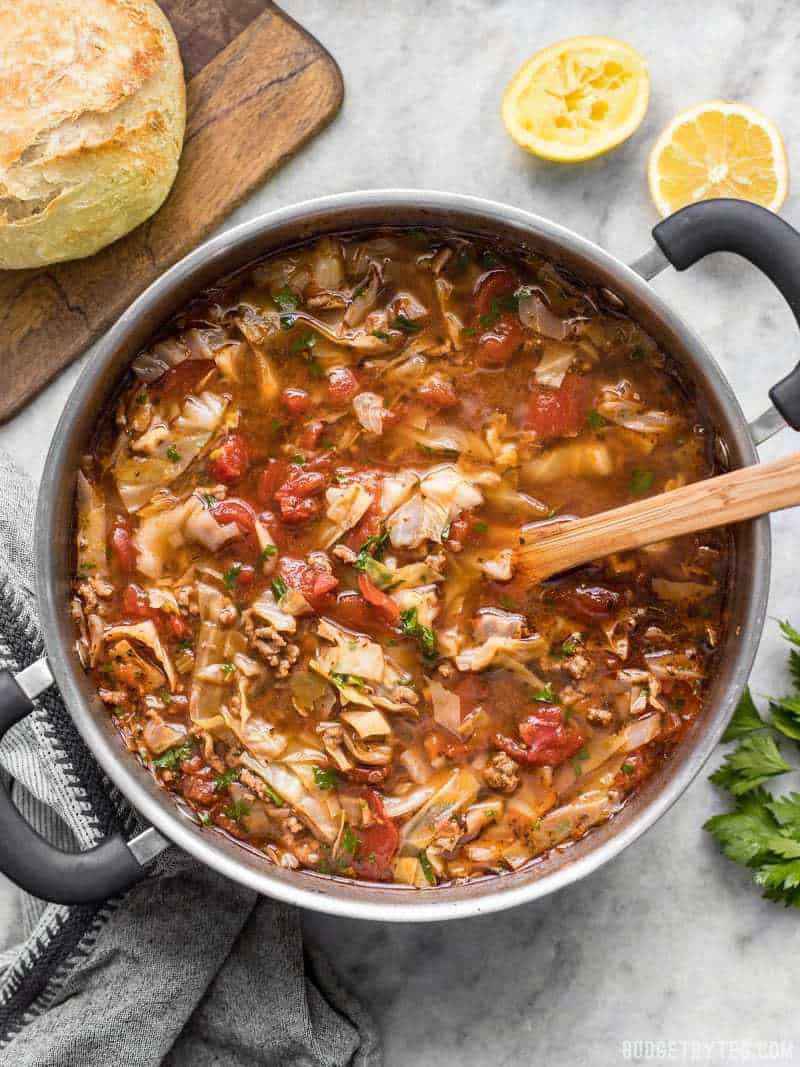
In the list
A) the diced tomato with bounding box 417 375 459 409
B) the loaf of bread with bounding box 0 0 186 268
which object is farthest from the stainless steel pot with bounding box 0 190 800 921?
the loaf of bread with bounding box 0 0 186 268

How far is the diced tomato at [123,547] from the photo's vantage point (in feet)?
11.3

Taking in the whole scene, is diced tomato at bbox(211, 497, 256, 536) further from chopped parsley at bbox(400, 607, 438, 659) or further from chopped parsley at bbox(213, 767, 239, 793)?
chopped parsley at bbox(213, 767, 239, 793)

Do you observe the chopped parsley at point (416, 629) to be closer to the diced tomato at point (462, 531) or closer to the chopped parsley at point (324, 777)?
the diced tomato at point (462, 531)

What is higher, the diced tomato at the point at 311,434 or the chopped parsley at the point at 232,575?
the diced tomato at the point at 311,434

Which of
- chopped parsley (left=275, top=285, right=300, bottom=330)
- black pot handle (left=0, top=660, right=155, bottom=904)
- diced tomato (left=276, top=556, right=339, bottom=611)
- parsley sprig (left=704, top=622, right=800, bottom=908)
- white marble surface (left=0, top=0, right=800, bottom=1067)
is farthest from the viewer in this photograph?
white marble surface (left=0, top=0, right=800, bottom=1067)

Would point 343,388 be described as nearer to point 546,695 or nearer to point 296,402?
point 296,402

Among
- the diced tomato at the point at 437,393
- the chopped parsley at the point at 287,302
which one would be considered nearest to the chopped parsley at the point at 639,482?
the diced tomato at the point at 437,393

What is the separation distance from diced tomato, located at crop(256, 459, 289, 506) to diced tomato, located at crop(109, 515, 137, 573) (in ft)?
1.45

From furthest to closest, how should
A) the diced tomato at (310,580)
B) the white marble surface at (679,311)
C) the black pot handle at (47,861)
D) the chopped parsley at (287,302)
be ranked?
the white marble surface at (679,311) < the chopped parsley at (287,302) < the diced tomato at (310,580) < the black pot handle at (47,861)

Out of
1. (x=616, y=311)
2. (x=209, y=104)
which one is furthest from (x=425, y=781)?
Answer: (x=209, y=104)

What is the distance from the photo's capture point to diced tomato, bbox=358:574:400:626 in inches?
133

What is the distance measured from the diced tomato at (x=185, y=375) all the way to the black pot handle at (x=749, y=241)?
57.7 inches

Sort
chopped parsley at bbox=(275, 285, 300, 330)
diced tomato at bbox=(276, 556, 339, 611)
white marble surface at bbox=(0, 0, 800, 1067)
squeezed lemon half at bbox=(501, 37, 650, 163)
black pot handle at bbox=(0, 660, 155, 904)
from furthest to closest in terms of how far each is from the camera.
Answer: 1. white marble surface at bbox=(0, 0, 800, 1067)
2. squeezed lemon half at bbox=(501, 37, 650, 163)
3. chopped parsley at bbox=(275, 285, 300, 330)
4. diced tomato at bbox=(276, 556, 339, 611)
5. black pot handle at bbox=(0, 660, 155, 904)

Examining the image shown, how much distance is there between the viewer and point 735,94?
399 cm
